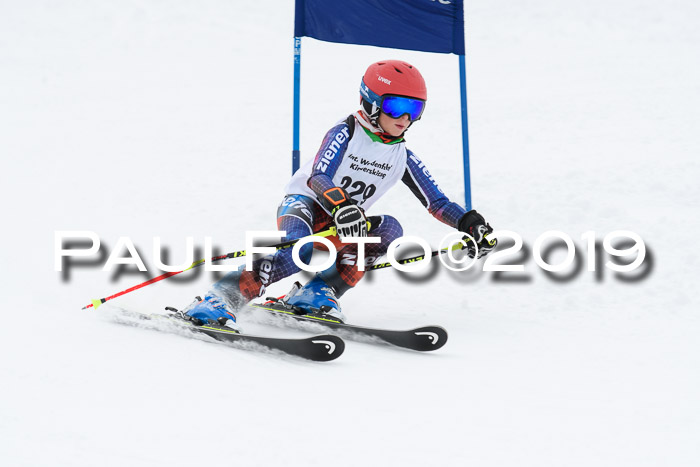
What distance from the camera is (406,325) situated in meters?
5.12

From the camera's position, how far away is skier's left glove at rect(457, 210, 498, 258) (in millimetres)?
4848

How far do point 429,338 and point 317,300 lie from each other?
873 mm

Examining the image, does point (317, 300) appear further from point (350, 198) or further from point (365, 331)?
point (350, 198)

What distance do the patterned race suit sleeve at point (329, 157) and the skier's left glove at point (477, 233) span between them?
2.89ft

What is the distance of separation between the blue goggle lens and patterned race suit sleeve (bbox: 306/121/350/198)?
316 millimetres

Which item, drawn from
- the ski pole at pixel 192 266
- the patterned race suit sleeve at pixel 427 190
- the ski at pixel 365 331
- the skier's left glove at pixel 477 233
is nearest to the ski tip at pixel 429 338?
the ski at pixel 365 331

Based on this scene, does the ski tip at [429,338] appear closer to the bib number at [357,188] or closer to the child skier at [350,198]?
the child skier at [350,198]

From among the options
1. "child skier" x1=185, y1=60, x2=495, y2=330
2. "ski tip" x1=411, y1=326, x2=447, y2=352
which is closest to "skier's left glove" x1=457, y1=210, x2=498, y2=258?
"child skier" x1=185, y1=60, x2=495, y2=330

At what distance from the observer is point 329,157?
4801mm

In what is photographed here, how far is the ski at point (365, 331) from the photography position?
4.40 m

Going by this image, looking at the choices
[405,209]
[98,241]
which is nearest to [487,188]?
[405,209]

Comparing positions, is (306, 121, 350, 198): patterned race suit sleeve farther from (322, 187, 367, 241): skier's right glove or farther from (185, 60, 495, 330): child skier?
(322, 187, 367, 241): skier's right glove

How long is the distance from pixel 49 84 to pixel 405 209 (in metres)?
8.42

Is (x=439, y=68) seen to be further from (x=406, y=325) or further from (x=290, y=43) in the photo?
(x=406, y=325)
